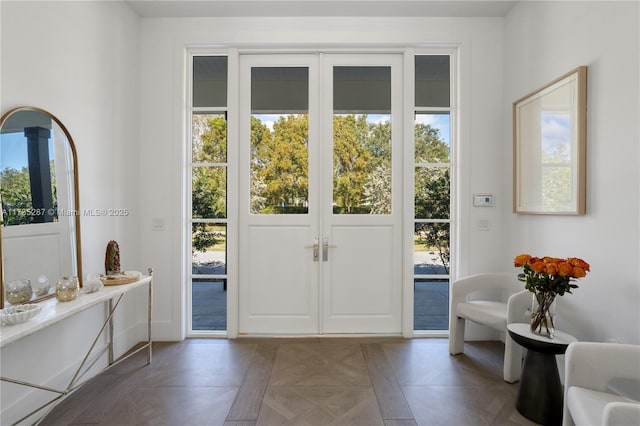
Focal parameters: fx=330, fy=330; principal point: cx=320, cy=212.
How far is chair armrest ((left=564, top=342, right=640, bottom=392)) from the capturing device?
162cm

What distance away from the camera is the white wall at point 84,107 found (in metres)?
1.96

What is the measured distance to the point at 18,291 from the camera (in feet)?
6.13

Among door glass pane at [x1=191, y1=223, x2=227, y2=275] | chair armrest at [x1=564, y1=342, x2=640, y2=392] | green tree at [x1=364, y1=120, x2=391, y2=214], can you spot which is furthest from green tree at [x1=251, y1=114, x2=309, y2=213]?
chair armrest at [x1=564, y1=342, x2=640, y2=392]

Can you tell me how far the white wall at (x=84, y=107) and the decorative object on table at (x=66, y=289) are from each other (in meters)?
0.32

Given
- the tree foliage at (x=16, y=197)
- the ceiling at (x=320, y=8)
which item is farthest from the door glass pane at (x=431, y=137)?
the tree foliage at (x=16, y=197)

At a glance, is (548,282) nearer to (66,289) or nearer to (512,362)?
(512,362)

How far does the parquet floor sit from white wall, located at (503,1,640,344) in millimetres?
833

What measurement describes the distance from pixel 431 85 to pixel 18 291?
366 cm

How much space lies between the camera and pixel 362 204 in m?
3.38

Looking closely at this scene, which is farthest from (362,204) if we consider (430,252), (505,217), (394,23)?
(394,23)

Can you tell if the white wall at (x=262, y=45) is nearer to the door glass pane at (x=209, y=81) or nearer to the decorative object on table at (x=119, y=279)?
the door glass pane at (x=209, y=81)

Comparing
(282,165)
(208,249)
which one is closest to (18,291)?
(208,249)

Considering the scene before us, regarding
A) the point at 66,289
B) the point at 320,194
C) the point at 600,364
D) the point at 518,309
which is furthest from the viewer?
the point at 320,194

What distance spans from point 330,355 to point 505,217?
213cm
